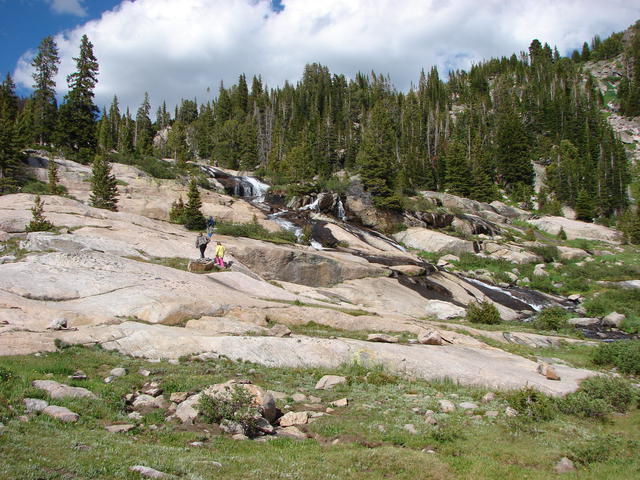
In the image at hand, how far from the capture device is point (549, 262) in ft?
174

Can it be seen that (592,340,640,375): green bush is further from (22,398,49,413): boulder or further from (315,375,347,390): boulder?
(22,398,49,413): boulder

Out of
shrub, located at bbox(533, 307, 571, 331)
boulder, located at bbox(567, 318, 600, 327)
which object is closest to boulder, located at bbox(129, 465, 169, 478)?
shrub, located at bbox(533, 307, 571, 331)

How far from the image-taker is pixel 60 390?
31.3 ft

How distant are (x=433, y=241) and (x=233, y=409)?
158 ft

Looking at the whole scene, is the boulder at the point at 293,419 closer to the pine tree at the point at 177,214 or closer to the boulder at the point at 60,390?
the boulder at the point at 60,390

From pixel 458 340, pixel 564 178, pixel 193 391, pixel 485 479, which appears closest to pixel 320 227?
pixel 458 340

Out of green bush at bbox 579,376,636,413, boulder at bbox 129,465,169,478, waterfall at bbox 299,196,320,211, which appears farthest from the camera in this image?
waterfall at bbox 299,196,320,211

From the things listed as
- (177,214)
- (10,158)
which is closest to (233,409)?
(177,214)

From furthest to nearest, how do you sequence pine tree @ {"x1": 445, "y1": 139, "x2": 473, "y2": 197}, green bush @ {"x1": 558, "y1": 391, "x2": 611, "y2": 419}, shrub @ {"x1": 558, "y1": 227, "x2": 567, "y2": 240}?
pine tree @ {"x1": 445, "y1": 139, "x2": 473, "y2": 197} → shrub @ {"x1": 558, "y1": 227, "x2": 567, "y2": 240} → green bush @ {"x1": 558, "y1": 391, "x2": 611, "y2": 419}

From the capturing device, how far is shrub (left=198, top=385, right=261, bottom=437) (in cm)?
922

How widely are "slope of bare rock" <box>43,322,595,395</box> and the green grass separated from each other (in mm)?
898

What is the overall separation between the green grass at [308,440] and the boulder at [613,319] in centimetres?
2308

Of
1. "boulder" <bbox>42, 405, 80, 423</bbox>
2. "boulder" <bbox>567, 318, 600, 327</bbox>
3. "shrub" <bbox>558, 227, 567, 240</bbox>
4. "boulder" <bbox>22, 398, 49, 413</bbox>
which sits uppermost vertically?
"shrub" <bbox>558, 227, 567, 240</bbox>

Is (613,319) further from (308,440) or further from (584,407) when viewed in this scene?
(308,440)
